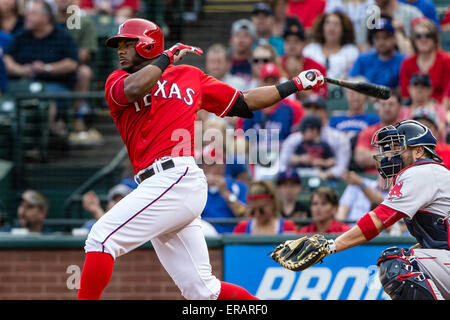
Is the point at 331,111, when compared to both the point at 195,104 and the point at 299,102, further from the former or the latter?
the point at 195,104

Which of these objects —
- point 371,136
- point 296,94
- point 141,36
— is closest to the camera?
point 141,36

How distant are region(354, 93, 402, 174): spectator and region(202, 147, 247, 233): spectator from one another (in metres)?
1.16

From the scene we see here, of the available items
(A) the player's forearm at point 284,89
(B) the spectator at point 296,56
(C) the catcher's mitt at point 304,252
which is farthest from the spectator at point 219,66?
(C) the catcher's mitt at point 304,252

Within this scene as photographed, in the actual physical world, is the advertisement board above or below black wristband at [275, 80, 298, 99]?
below

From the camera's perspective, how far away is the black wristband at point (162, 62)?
166 inches

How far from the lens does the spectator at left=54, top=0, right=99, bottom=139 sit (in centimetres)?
859

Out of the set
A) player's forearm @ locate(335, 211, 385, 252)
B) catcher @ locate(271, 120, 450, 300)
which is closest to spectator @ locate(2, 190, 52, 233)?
catcher @ locate(271, 120, 450, 300)

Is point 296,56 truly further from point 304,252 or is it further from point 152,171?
point 304,252

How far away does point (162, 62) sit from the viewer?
4242 millimetres

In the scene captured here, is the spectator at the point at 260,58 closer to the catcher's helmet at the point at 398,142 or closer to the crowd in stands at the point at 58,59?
the crowd in stands at the point at 58,59

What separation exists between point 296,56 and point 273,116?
103 cm

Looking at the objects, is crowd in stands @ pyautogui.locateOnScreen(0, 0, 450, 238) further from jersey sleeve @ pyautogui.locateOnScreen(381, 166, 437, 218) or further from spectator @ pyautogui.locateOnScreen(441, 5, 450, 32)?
jersey sleeve @ pyautogui.locateOnScreen(381, 166, 437, 218)

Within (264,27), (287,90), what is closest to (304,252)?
(287,90)

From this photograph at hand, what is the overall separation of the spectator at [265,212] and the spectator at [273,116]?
4.40 feet
